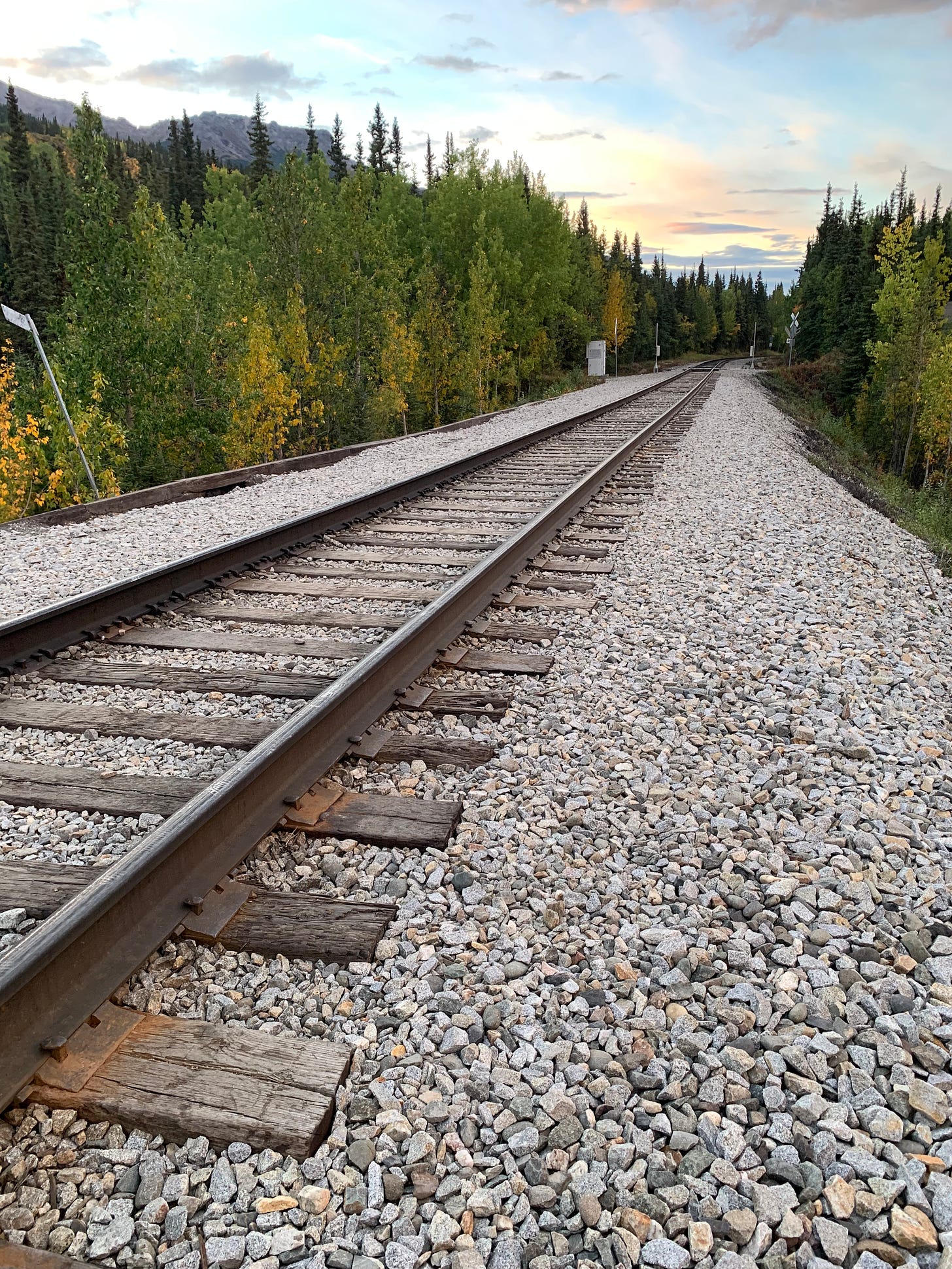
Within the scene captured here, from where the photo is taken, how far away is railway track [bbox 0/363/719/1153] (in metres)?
1.94

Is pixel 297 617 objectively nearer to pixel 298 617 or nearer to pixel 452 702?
pixel 298 617

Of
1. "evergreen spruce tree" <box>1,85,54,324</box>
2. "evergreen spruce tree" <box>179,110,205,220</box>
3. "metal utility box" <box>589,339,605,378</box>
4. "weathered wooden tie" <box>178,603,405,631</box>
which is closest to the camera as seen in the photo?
"weathered wooden tie" <box>178,603,405,631</box>

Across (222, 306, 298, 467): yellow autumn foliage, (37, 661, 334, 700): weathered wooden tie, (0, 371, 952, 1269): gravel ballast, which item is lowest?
(0, 371, 952, 1269): gravel ballast

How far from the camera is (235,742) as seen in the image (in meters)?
Result: 3.55

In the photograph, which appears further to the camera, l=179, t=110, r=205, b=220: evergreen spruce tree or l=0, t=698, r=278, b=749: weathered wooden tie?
l=179, t=110, r=205, b=220: evergreen spruce tree

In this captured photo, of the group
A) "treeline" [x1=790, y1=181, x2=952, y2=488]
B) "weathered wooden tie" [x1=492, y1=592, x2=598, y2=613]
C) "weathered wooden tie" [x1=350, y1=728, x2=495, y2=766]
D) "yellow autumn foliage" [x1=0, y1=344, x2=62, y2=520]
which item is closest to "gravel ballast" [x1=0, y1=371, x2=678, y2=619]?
"yellow autumn foliage" [x1=0, y1=344, x2=62, y2=520]

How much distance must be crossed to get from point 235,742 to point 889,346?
54.0m

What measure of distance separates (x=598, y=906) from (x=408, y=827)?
0.72 metres

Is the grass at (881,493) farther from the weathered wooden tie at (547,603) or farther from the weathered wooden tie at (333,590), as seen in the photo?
the weathered wooden tie at (333,590)

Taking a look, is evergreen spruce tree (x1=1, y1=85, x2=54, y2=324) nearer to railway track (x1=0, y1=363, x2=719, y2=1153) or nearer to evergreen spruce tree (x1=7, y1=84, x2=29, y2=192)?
evergreen spruce tree (x1=7, y1=84, x2=29, y2=192)

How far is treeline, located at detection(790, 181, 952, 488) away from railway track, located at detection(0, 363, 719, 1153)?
23405 mm

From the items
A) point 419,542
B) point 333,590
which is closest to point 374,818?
point 333,590

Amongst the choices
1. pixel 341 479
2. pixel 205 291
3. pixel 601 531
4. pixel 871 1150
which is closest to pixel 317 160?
pixel 205 291

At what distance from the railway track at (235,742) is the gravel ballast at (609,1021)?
0.29ft
